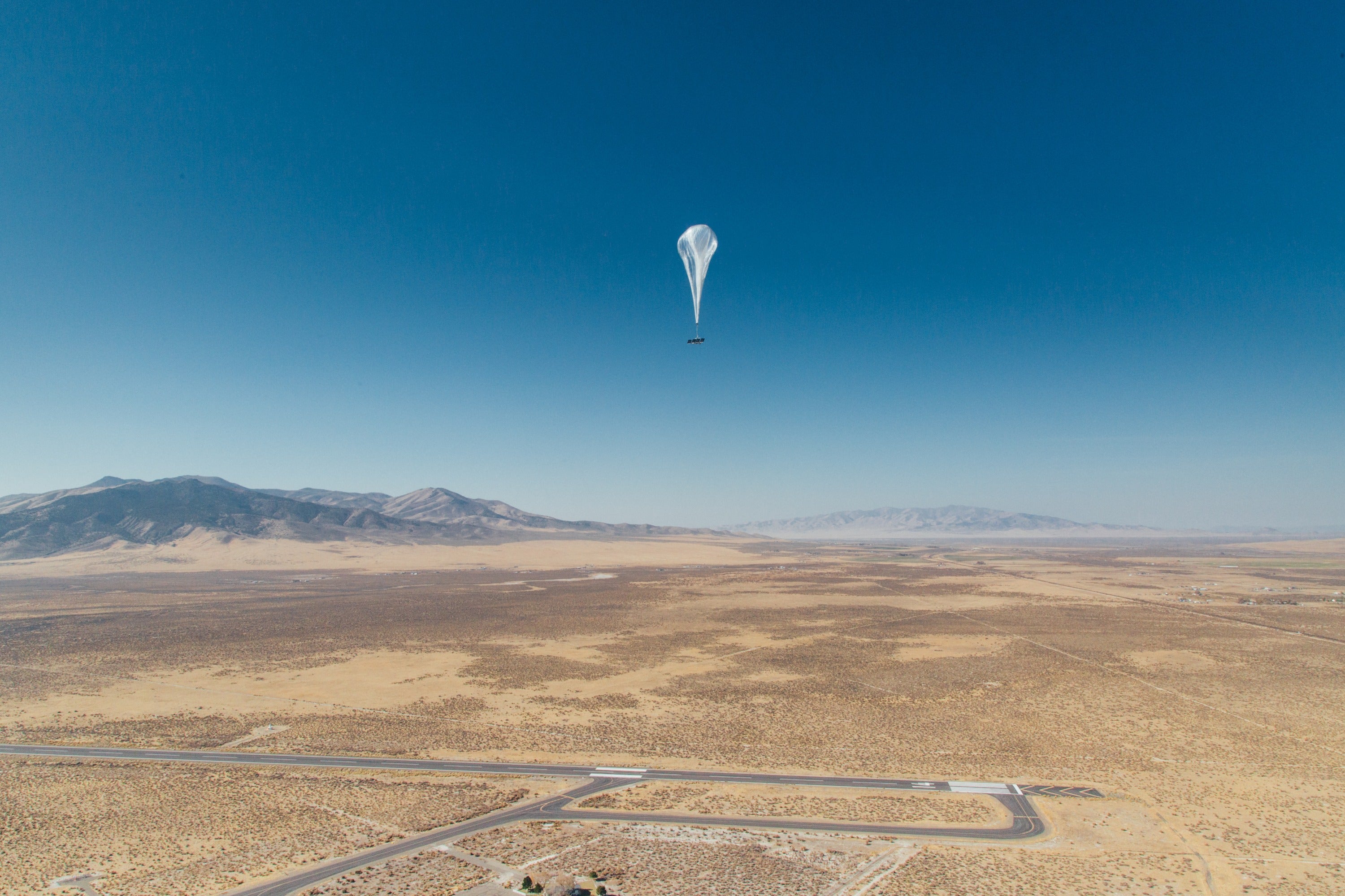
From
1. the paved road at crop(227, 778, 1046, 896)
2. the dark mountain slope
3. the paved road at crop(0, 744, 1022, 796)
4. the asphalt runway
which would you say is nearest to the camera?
the paved road at crop(227, 778, 1046, 896)

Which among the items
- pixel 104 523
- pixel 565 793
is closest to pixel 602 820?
pixel 565 793

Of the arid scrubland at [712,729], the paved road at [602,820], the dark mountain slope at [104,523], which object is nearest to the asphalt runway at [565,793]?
the paved road at [602,820]

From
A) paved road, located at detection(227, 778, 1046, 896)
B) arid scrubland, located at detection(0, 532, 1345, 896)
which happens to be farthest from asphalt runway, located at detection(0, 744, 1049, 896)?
arid scrubland, located at detection(0, 532, 1345, 896)

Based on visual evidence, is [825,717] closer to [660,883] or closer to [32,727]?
[660,883]

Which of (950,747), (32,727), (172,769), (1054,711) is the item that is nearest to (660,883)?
(950,747)

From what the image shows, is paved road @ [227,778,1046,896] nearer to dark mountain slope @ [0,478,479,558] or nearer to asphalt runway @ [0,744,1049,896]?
asphalt runway @ [0,744,1049,896]

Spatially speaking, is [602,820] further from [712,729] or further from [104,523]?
[104,523]
